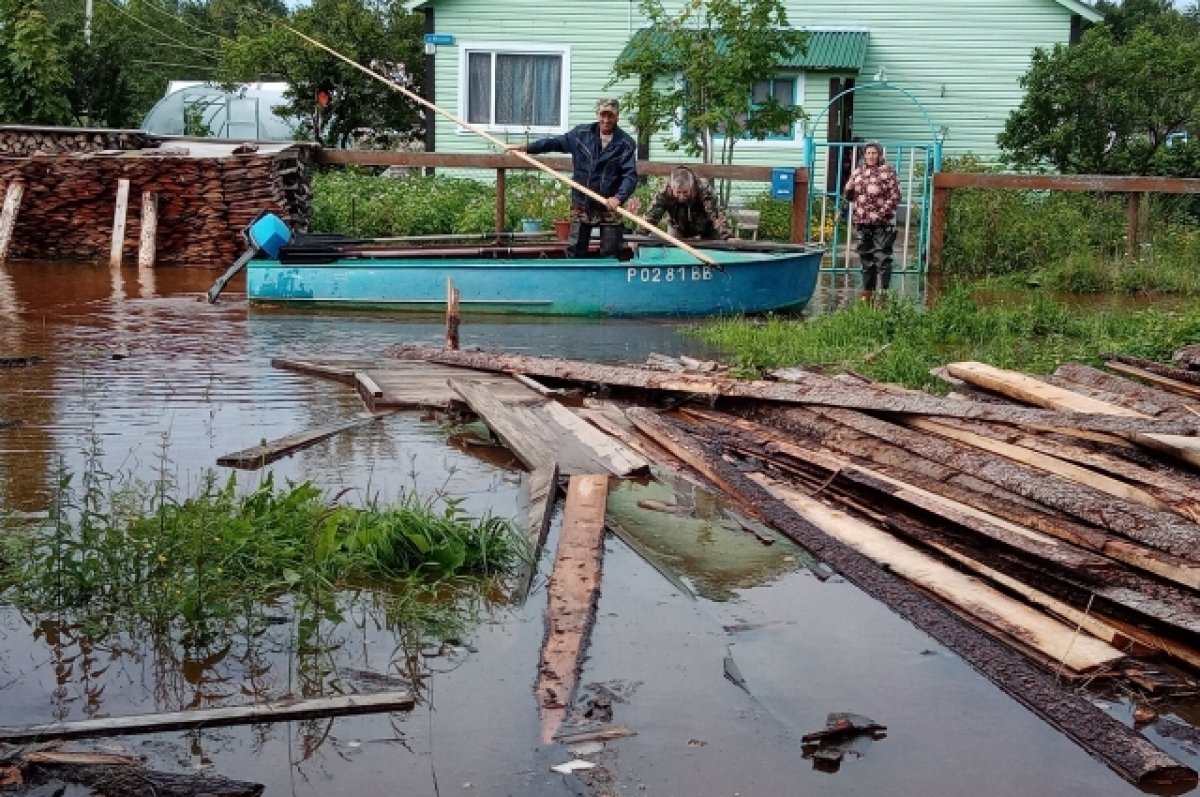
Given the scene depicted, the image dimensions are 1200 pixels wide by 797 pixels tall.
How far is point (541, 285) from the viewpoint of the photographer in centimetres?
1501

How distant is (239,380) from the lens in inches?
438

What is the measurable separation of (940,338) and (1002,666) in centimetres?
748

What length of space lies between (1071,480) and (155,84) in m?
42.6

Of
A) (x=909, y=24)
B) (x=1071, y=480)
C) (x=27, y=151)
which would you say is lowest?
(x=1071, y=480)

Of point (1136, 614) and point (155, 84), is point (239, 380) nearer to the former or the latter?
point (1136, 614)

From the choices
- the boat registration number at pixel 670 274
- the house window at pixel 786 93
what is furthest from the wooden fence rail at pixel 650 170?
the house window at pixel 786 93

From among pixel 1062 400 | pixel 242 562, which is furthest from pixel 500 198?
pixel 242 562

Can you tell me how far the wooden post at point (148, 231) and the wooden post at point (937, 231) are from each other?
9.45m

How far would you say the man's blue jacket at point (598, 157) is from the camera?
1530cm

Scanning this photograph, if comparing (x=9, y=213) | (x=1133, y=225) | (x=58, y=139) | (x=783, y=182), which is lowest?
(x=9, y=213)

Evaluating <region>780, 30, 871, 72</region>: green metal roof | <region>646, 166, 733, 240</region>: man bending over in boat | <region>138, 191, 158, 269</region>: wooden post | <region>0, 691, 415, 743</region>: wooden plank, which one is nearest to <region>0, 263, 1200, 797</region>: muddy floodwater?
<region>0, 691, 415, 743</region>: wooden plank

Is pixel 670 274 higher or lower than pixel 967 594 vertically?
higher

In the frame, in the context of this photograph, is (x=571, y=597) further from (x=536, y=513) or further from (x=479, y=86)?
(x=479, y=86)

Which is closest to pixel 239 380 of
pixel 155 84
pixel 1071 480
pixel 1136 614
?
pixel 1071 480
